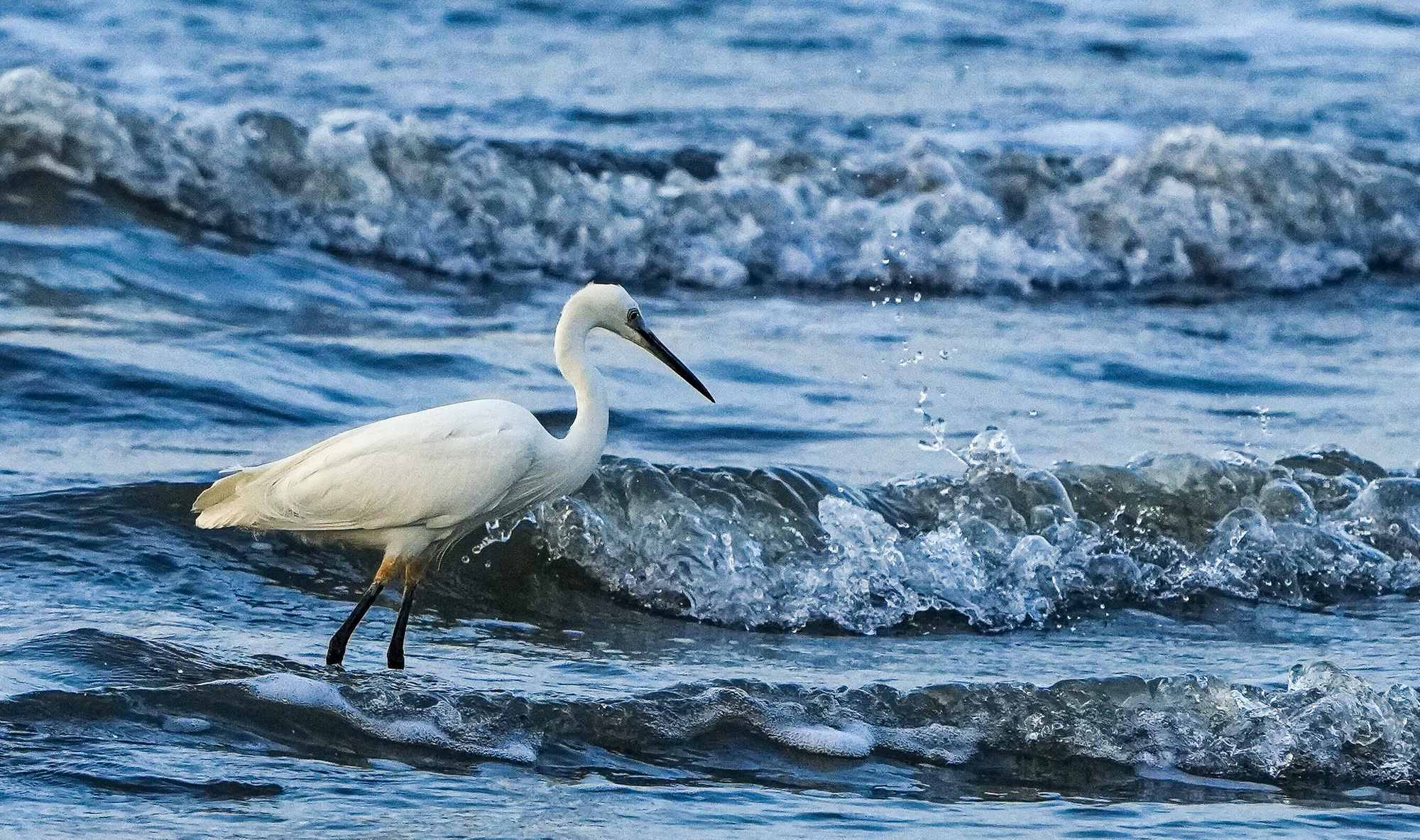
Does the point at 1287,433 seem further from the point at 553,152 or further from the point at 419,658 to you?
the point at 553,152

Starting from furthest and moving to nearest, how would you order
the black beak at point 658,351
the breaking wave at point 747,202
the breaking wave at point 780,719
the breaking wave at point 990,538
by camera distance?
the breaking wave at point 747,202, the breaking wave at point 990,538, the black beak at point 658,351, the breaking wave at point 780,719

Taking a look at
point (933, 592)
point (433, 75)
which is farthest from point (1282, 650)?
point (433, 75)

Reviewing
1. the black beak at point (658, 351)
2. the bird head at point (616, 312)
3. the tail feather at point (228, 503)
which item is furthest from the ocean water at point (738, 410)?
the bird head at point (616, 312)

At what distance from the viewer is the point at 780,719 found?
4.61m

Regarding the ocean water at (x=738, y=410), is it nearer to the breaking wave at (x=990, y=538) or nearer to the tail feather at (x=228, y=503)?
the breaking wave at (x=990, y=538)

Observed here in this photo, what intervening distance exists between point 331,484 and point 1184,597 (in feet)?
8.52

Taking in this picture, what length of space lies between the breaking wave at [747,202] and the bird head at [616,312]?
4917 millimetres

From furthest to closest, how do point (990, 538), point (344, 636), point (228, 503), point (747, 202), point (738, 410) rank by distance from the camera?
point (747, 202), point (738, 410), point (990, 538), point (228, 503), point (344, 636)

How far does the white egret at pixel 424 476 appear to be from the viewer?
4961 mm

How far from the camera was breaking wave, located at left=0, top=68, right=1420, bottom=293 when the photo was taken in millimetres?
10414

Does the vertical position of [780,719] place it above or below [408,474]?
below

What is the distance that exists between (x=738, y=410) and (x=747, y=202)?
3766mm

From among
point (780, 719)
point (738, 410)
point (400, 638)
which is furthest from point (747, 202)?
point (780, 719)

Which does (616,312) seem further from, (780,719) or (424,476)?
(780,719)
